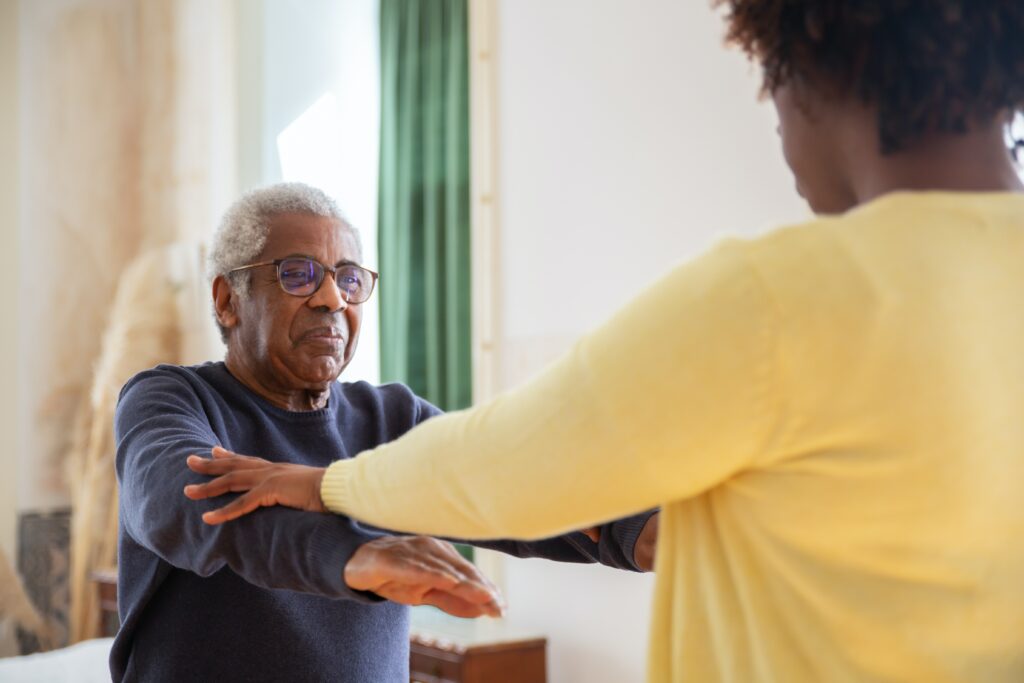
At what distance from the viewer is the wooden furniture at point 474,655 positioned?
392 centimetres

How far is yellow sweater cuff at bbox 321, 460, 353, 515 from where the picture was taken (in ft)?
4.19

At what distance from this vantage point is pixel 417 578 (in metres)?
1.21

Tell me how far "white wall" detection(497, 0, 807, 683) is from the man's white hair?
195cm

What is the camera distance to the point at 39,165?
6.20m

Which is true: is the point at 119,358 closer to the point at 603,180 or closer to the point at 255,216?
the point at 603,180

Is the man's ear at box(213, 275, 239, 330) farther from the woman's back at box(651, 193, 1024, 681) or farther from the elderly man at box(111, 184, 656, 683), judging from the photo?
the woman's back at box(651, 193, 1024, 681)

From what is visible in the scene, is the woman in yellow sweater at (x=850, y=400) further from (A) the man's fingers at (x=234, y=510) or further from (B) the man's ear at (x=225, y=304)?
(B) the man's ear at (x=225, y=304)

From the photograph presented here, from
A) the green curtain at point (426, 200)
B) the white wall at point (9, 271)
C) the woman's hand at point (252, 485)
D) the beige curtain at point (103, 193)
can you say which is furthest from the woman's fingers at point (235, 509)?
the white wall at point (9, 271)

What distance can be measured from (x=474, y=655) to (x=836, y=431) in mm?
3156

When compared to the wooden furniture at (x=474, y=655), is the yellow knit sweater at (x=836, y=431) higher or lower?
higher

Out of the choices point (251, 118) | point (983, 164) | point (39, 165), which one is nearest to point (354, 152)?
point (251, 118)

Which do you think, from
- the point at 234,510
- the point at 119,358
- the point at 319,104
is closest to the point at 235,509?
the point at 234,510

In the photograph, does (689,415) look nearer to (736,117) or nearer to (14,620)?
(736,117)

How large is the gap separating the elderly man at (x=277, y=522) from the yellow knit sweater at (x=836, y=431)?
238 millimetres
